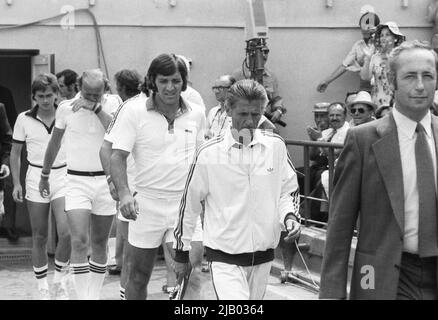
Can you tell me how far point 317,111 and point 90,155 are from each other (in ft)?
15.7

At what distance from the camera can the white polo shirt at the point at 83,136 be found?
31.2 ft

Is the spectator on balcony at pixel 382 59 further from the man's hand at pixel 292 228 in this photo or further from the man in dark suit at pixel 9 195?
the man's hand at pixel 292 228

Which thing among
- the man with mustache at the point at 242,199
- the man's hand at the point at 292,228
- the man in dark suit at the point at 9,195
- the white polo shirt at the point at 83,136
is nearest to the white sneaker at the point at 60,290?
the white polo shirt at the point at 83,136

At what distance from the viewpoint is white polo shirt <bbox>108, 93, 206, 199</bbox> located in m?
7.97

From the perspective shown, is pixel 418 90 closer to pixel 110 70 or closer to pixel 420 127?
pixel 420 127

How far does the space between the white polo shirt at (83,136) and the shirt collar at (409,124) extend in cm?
483

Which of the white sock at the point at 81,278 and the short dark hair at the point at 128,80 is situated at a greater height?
the short dark hair at the point at 128,80

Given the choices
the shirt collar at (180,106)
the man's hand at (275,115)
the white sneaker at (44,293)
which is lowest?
the white sneaker at (44,293)

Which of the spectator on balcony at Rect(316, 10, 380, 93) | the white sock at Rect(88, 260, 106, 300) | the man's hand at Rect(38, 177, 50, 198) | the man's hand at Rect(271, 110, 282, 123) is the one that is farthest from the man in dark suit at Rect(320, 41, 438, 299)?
the man's hand at Rect(271, 110, 282, 123)

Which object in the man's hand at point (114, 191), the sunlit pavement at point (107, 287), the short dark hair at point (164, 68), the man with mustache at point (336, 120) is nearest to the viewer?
the short dark hair at point (164, 68)

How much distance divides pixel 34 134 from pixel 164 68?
3236mm

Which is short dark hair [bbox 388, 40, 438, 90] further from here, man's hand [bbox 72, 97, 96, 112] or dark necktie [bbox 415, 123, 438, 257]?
man's hand [bbox 72, 97, 96, 112]

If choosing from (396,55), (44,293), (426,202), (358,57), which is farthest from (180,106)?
(358,57)

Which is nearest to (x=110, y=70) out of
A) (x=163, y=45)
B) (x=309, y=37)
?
(x=163, y=45)
